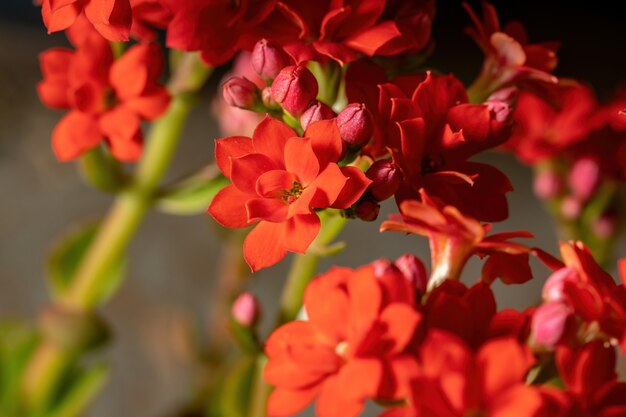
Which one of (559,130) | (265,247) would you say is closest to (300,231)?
(265,247)

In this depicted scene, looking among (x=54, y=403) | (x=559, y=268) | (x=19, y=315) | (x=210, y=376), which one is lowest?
(x=19, y=315)

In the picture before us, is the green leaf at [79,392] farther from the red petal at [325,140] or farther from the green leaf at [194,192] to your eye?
the red petal at [325,140]

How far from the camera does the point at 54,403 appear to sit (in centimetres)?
66

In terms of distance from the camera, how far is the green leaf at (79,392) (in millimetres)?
652

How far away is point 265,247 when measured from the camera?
0.38 metres

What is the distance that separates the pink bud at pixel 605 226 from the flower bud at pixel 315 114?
0.34m

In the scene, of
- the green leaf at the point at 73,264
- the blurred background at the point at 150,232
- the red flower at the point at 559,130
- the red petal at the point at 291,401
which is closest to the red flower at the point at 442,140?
the red petal at the point at 291,401

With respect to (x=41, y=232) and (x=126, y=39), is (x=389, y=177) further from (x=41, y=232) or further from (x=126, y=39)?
(x=41, y=232)

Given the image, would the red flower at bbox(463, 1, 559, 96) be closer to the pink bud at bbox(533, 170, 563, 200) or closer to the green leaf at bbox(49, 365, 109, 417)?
the pink bud at bbox(533, 170, 563, 200)

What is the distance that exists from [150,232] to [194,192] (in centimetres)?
57

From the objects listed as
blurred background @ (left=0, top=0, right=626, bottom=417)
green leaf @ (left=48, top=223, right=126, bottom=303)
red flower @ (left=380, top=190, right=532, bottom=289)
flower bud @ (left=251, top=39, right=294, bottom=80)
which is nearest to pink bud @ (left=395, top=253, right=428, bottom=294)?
red flower @ (left=380, top=190, right=532, bottom=289)

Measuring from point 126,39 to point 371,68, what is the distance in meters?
0.13

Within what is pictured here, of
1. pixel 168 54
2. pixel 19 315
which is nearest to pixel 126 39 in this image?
pixel 19 315

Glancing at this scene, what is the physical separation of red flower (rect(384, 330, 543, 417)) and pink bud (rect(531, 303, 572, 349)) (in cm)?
3
